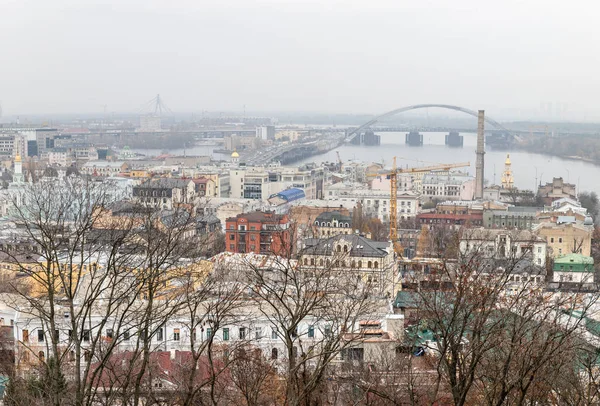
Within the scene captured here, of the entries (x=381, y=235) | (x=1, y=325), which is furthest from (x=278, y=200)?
(x=1, y=325)

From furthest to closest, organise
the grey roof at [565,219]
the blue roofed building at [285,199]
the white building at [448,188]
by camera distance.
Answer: the white building at [448,188] → the blue roofed building at [285,199] → the grey roof at [565,219]

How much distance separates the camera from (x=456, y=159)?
33.1 meters

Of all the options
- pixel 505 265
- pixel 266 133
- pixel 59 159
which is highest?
pixel 505 265

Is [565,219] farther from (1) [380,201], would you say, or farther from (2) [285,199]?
(2) [285,199]

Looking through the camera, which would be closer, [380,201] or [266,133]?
[380,201]

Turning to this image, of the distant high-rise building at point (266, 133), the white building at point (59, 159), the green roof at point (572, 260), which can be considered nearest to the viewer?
the green roof at point (572, 260)

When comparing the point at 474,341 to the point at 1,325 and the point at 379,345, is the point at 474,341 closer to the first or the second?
the point at 379,345

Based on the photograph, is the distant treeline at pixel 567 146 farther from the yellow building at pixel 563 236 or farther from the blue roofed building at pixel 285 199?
the yellow building at pixel 563 236

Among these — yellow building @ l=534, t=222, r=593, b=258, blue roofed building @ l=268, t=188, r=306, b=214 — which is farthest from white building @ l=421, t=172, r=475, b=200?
yellow building @ l=534, t=222, r=593, b=258

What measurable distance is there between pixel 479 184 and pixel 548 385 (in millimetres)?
14869

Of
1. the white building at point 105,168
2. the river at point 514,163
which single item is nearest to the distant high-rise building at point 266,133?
the river at point 514,163

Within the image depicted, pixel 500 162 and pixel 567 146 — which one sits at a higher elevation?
pixel 567 146

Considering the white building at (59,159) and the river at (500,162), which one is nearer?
the river at (500,162)

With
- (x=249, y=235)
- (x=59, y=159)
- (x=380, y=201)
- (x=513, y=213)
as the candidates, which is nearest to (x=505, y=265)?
(x=249, y=235)
